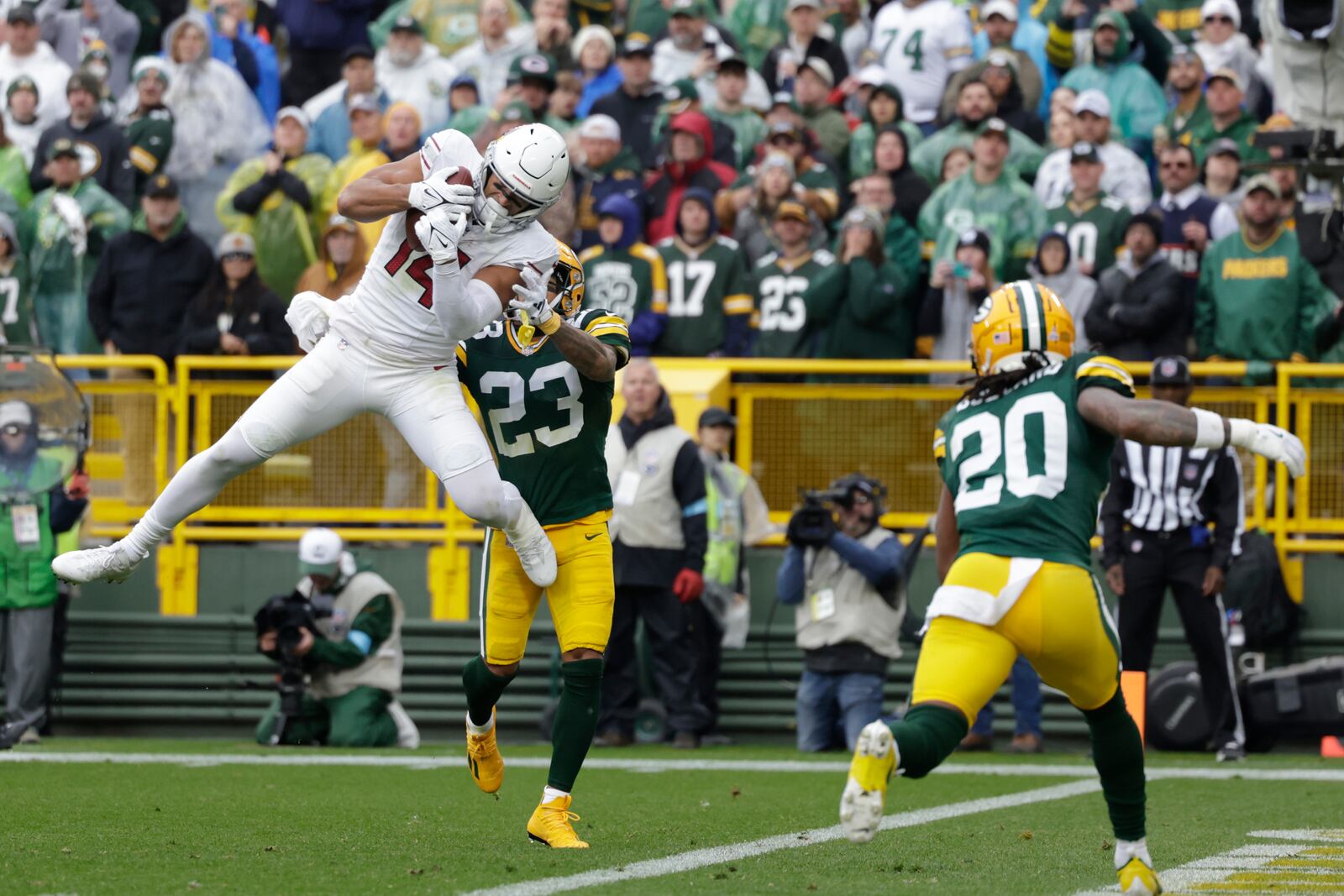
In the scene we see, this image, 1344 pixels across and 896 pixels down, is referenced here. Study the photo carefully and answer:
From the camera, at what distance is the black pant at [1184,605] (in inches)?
441

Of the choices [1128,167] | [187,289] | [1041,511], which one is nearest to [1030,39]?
[1128,167]

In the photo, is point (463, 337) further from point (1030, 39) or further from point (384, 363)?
point (1030, 39)

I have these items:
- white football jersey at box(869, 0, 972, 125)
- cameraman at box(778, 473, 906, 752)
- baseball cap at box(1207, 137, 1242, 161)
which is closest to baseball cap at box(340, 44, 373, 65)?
white football jersey at box(869, 0, 972, 125)

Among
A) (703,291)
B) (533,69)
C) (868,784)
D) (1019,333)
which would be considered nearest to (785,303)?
(703,291)

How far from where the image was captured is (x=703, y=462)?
12.1 meters

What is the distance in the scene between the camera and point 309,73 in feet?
54.5

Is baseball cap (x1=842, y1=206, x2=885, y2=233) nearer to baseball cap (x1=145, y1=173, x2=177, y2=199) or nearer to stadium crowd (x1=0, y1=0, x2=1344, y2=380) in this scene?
stadium crowd (x1=0, y1=0, x2=1344, y2=380)

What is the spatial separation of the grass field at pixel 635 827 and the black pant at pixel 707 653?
1.15m

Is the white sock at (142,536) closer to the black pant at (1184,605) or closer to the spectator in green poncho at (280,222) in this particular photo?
the black pant at (1184,605)

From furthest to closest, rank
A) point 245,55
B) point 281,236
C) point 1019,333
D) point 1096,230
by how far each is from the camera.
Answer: point 245,55
point 281,236
point 1096,230
point 1019,333

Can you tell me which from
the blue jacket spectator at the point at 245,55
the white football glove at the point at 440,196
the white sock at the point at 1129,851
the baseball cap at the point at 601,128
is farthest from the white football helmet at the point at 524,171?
the blue jacket spectator at the point at 245,55

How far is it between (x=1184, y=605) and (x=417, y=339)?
566 cm

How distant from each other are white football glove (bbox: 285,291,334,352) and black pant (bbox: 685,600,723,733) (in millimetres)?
5073

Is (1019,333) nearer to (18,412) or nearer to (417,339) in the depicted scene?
(417,339)
